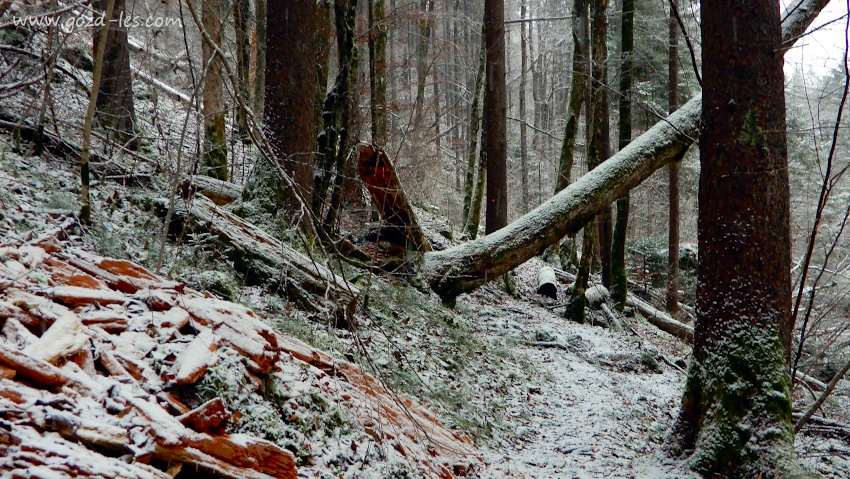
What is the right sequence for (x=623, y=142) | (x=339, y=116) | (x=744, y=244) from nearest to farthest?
(x=744, y=244), (x=339, y=116), (x=623, y=142)

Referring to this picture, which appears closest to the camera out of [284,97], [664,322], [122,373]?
[122,373]

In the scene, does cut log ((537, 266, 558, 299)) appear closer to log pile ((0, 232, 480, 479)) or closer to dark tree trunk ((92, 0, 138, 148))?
dark tree trunk ((92, 0, 138, 148))

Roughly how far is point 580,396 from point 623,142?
648 cm

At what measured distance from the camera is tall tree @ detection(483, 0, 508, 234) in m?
12.3

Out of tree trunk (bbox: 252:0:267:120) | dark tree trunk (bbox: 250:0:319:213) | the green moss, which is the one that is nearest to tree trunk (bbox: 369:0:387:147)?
tree trunk (bbox: 252:0:267:120)

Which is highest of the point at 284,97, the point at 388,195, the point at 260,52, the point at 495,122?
the point at 260,52

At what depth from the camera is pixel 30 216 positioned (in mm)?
4246

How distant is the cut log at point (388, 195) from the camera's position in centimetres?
784

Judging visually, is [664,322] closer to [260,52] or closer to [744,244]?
[744,244]

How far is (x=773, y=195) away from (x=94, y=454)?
4.74m

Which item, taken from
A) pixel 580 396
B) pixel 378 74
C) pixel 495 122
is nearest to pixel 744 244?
pixel 580 396

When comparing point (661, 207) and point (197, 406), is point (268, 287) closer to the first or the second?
point (197, 406)

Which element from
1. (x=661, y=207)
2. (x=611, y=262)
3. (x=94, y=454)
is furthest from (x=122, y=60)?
(x=661, y=207)

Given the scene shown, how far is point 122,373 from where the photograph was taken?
8.49ft
